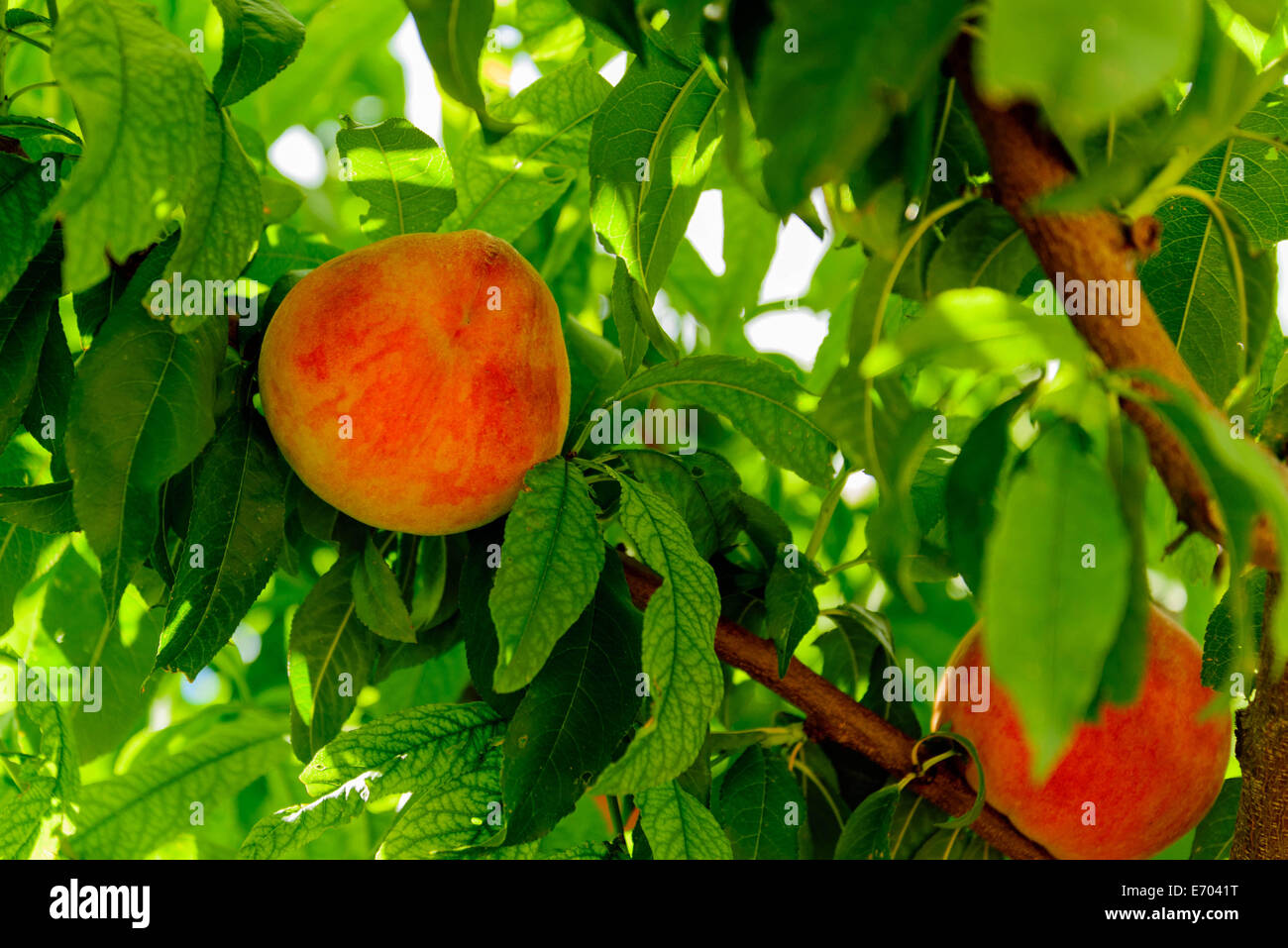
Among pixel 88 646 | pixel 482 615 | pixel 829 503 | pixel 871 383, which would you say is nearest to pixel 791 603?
pixel 829 503

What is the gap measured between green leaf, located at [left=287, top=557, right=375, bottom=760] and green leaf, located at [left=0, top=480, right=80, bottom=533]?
17cm

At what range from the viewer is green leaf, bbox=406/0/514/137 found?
0.44 meters

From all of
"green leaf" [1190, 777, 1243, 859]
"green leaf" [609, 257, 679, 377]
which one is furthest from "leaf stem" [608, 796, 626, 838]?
"green leaf" [1190, 777, 1243, 859]

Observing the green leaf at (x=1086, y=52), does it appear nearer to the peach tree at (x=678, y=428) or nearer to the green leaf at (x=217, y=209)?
the peach tree at (x=678, y=428)

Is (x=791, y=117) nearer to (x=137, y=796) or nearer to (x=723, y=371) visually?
(x=723, y=371)

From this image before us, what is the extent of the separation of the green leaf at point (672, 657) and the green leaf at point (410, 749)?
17 cm

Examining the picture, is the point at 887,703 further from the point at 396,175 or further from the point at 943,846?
the point at 396,175

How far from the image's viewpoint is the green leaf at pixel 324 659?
869 millimetres

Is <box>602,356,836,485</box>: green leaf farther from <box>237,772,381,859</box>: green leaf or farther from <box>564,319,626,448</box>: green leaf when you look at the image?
<box>237,772,381,859</box>: green leaf

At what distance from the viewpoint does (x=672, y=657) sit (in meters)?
0.67

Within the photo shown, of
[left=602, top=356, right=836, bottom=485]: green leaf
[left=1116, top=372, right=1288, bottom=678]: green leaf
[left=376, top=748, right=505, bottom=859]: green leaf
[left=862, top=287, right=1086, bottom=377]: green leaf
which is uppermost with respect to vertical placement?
[left=602, top=356, right=836, bottom=485]: green leaf
